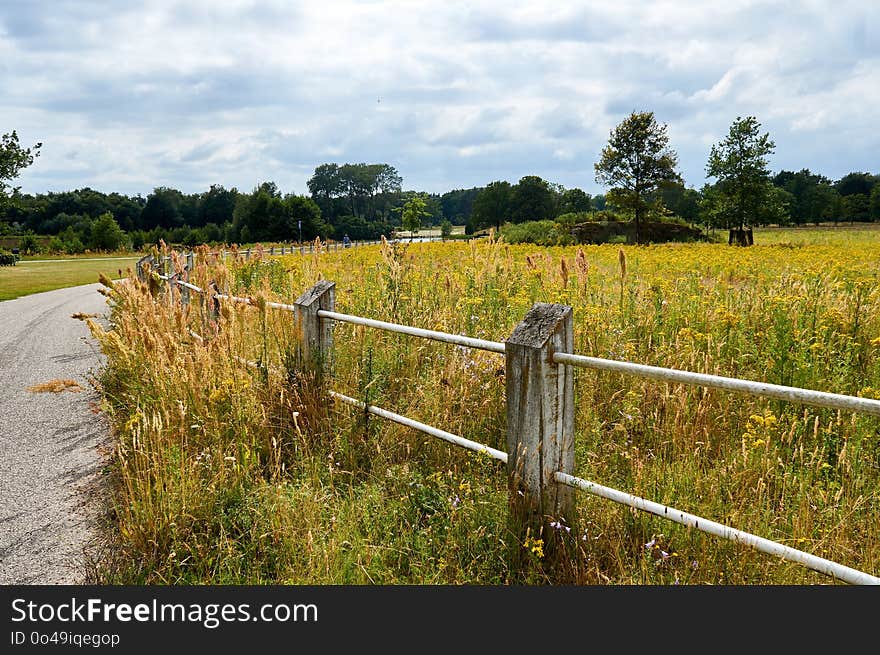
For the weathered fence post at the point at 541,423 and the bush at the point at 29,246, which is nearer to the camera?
the weathered fence post at the point at 541,423

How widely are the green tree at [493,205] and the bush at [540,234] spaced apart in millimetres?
44644

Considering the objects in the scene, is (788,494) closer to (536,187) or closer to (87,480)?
(87,480)

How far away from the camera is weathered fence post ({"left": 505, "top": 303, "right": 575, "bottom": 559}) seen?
345cm

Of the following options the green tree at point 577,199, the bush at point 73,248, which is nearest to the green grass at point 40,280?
the bush at point 73,248

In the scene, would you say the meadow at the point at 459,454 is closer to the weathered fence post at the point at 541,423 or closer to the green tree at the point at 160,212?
the weathered fence post at the point at 541,423

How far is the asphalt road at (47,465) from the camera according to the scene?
4008 millimetres

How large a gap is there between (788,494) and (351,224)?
110 metres

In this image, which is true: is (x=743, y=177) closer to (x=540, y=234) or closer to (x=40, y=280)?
(x=540, y=234)

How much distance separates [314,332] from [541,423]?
8.58 feet

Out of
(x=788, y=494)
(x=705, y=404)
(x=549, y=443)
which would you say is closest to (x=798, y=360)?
(x=705, y=404)

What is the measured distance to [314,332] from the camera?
18.2 ft

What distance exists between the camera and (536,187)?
85750 millimetres

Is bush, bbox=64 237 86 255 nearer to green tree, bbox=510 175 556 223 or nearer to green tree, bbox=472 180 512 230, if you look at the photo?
green tree, bbox=472 180 512 230

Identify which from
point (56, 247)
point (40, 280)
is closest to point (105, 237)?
point (56, 247)
